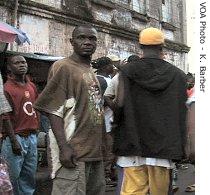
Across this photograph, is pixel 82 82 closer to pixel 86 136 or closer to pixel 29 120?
pixel 86 136

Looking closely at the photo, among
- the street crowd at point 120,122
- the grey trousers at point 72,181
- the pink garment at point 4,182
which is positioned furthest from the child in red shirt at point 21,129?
the grey trousers at point 72,181

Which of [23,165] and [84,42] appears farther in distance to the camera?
[23,165]

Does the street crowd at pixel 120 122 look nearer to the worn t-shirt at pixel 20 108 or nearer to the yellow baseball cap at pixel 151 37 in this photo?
the yellow baseball cap at pixel 151 37

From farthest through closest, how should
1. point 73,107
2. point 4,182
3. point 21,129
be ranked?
point 21,129 → point 4,182 → point 73,107

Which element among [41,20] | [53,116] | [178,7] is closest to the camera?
[53,116]

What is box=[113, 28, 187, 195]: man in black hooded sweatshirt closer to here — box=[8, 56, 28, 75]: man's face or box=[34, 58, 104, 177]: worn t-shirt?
box=[34, 58, 104, 177]: worn t-shirt

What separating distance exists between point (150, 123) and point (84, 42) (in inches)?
31.9

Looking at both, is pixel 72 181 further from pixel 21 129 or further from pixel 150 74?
pixel 21 129

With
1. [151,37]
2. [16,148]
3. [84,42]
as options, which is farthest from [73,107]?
[16,148]

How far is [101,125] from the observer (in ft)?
12.4

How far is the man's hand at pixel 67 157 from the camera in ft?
11.4

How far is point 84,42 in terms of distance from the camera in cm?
380

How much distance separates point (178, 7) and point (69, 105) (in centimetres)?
1498

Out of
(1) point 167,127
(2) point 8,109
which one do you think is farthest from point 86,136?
(2) point 8,109
